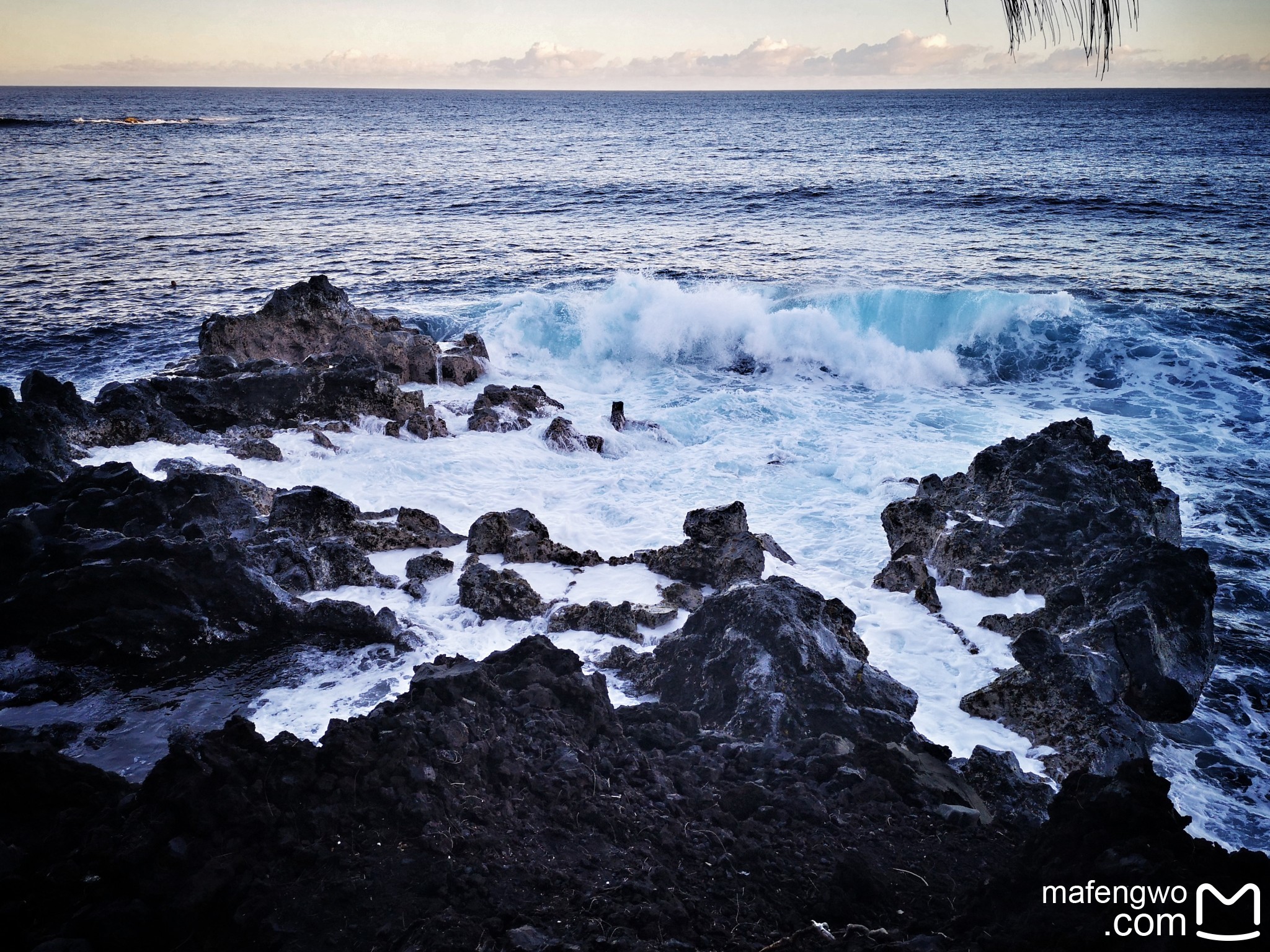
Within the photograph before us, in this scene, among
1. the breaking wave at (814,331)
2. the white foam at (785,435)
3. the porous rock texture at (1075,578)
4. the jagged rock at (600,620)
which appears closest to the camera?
the porous rock texture at (1075,578)

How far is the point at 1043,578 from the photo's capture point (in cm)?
750

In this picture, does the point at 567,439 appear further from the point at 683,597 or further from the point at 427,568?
the point at 683,597

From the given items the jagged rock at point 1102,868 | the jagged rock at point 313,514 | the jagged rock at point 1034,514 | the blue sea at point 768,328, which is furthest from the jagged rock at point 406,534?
the jagged rock at point 1102,868

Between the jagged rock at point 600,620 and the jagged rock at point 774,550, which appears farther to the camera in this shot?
the jagged rock at point 774,550

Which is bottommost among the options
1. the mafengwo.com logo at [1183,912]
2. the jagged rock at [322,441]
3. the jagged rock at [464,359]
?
the mafengwo.com logo at [1183,912]

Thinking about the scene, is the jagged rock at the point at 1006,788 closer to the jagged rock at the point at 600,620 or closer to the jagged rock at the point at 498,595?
the jagged rock at the point at 600,620

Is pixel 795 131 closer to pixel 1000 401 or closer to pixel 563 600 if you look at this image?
pixel 1000 401

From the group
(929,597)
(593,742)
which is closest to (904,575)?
(929,597)

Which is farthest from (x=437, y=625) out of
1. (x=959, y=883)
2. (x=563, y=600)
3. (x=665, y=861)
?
(x=959, y=883)

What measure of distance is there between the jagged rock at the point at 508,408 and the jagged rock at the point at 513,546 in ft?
13.7

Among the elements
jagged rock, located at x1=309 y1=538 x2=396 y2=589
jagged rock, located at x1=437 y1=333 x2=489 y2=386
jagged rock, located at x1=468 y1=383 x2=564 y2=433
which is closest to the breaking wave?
jagged rock, located at x1=437 y1=333 x2=489 y2=386

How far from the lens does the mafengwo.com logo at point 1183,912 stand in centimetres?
284

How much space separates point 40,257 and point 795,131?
65.8 m

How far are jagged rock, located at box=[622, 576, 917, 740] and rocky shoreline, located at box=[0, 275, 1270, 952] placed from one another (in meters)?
0.03
